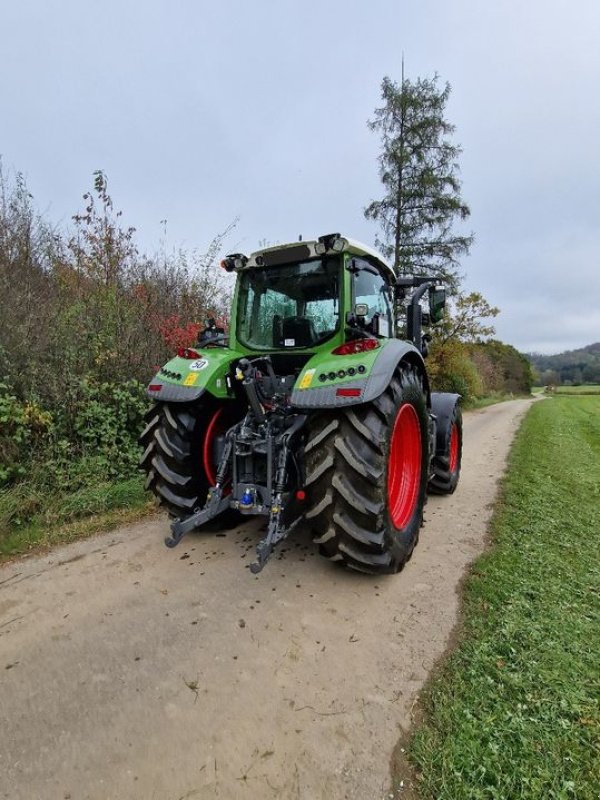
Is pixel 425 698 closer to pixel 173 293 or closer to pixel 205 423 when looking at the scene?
pixel 205 423

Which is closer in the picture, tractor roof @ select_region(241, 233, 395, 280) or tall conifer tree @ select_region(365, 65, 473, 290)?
tractor roof @ select_region(241, 233, 395, 280)

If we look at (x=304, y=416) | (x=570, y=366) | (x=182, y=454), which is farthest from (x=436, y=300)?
(x=570, y=366)

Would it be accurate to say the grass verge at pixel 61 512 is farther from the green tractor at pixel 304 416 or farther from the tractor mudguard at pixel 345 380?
the tractor mudguard at pixel 345 380

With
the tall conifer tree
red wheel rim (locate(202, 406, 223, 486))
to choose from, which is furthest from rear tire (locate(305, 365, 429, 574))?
the tall conifer tree

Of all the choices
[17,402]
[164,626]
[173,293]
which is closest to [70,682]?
[164,626]

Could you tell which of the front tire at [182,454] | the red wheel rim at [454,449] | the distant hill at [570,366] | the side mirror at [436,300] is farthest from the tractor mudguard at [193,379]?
the distant hill at [570,366]

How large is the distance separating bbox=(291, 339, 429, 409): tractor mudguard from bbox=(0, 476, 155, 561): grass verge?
2.27 meters

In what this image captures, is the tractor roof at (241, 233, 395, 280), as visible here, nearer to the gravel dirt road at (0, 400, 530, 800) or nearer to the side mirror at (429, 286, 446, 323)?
the side mirror at (429, 286, 446, 323)

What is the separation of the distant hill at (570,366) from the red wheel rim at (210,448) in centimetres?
6260

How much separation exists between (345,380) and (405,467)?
1196 millimetres

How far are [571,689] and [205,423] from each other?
102 inches

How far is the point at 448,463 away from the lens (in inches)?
182

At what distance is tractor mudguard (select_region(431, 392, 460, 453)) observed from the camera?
4.52 meters

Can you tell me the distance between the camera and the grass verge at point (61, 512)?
3.42 meters
